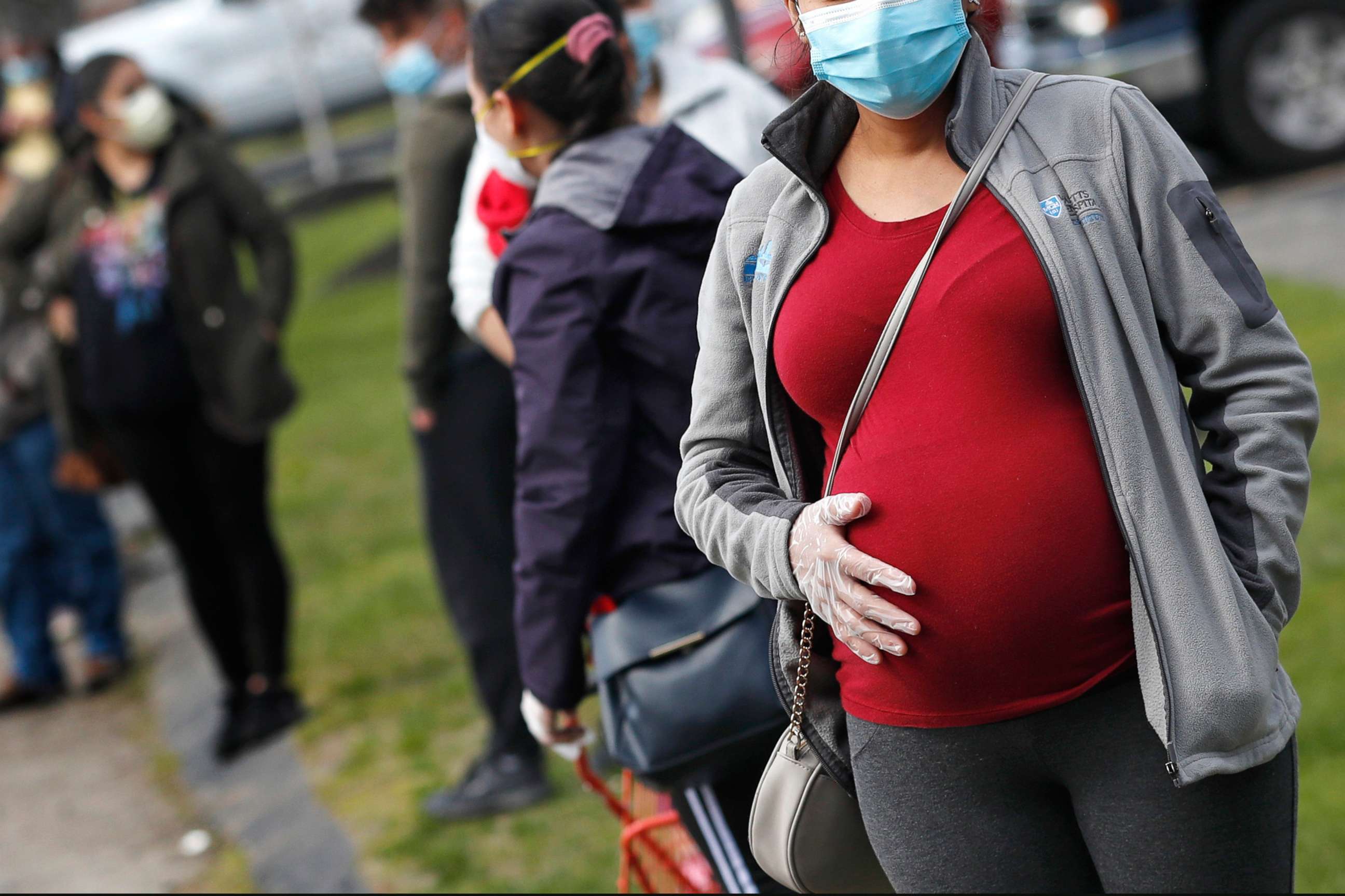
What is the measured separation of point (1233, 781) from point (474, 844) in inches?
110

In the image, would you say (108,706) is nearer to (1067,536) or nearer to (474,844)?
(474,844)

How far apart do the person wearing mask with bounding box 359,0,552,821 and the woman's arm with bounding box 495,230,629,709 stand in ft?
4.55

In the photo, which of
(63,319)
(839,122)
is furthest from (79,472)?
(839,122)

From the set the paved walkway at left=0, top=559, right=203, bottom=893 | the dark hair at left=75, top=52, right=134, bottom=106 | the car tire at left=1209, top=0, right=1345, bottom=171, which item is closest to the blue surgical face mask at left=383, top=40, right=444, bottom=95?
the dark hair at left=75, top=52, right=134, bottom=106

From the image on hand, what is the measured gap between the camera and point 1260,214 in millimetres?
8484

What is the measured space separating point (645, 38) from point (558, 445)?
5.94ft

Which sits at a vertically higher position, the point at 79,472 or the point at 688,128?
the point at 688,128

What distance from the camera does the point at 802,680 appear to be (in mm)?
2035

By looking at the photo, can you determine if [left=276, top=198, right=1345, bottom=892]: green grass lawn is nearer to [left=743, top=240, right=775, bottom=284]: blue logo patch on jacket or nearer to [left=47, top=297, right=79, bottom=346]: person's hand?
[left=47, top=297, right=79, bottom=346]: person's hand

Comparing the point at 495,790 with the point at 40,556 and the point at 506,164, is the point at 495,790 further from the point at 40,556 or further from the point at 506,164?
the point at 40,556

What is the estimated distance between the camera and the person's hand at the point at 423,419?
13.4 feet

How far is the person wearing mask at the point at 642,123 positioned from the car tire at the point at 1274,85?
5.56 metres

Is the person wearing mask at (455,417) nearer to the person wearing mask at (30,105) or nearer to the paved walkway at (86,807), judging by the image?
the paved walkway at (86,807)

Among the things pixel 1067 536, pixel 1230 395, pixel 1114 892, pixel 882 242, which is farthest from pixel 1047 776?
pixel 882 242
